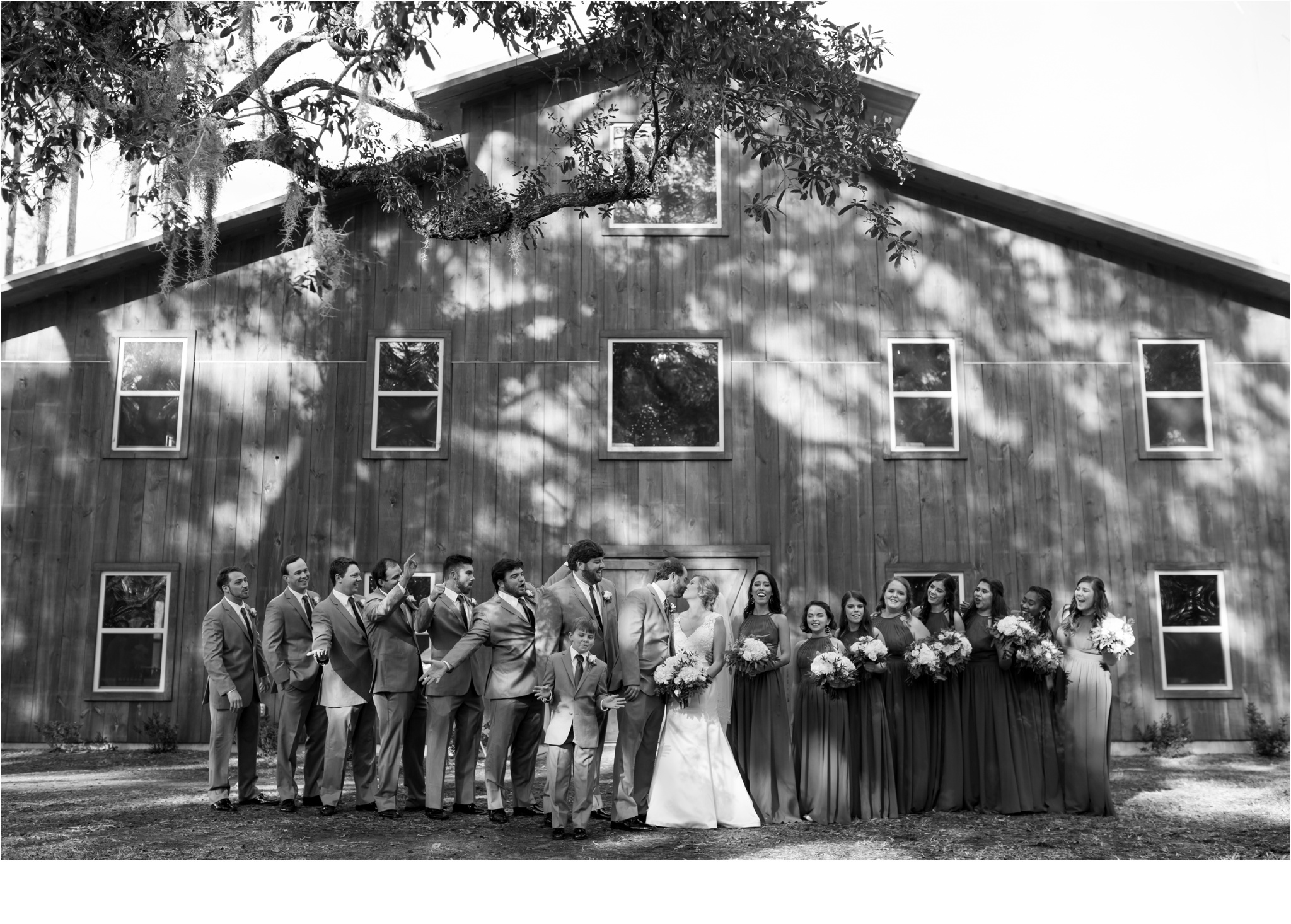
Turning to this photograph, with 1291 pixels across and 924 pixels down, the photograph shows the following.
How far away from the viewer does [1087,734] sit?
906cm

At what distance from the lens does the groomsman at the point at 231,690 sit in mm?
9016

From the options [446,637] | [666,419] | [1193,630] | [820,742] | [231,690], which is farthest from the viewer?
[666,419]

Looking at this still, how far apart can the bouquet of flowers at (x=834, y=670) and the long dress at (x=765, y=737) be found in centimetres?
39

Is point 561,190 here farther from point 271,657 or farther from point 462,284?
point 271,657

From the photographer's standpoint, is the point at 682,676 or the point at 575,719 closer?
the point at 575,719

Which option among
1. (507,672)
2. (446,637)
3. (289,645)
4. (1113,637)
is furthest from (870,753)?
(289,645)

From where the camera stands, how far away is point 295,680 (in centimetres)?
905

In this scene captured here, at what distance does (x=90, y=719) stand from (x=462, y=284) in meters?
6.26

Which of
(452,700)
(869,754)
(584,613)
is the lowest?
(869,754)

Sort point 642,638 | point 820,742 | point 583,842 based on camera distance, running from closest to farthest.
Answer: point 583,842
point 642,638
point 820,742

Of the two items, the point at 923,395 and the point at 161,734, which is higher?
the point at 923,395

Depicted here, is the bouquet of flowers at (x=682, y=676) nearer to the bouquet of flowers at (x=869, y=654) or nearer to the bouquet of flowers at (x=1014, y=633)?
the bouquet of flowers at (x=869, y=654)

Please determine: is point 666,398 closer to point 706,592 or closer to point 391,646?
point 706,592

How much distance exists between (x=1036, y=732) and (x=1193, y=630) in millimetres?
5180
